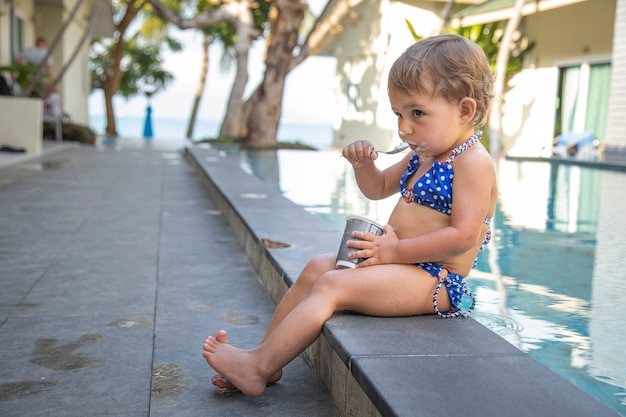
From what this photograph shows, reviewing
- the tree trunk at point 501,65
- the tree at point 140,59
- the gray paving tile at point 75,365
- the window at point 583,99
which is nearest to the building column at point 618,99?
the tree trunk at point 501,65

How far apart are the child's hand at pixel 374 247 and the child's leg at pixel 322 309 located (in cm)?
2

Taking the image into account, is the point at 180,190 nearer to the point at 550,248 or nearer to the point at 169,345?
the point at 550,248

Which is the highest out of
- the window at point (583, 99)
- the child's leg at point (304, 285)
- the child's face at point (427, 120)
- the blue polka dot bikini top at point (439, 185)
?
the window at point (583, 99)

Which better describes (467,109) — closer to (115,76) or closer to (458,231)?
(458,231)

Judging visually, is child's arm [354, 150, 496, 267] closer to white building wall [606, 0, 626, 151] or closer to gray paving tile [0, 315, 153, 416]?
gray paving tile [0, 315, 153, 416]

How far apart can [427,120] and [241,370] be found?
0.89 m

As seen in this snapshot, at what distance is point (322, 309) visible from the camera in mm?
2090

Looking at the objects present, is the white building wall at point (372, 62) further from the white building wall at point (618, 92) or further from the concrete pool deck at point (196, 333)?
the concrete pool deck at point (196, 333)

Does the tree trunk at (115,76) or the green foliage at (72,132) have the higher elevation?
the tree trunk at (115,76)

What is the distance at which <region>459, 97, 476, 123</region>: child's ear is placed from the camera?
217cm

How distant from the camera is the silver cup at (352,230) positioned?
2.16m

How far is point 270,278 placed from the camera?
10.7 feet

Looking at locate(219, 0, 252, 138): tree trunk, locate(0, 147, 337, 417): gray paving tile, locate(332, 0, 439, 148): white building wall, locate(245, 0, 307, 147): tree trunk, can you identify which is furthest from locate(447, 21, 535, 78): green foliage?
locate(0, 147, 337, 417): gray paving tile

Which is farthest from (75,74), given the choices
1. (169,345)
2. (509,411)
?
(509,411)
